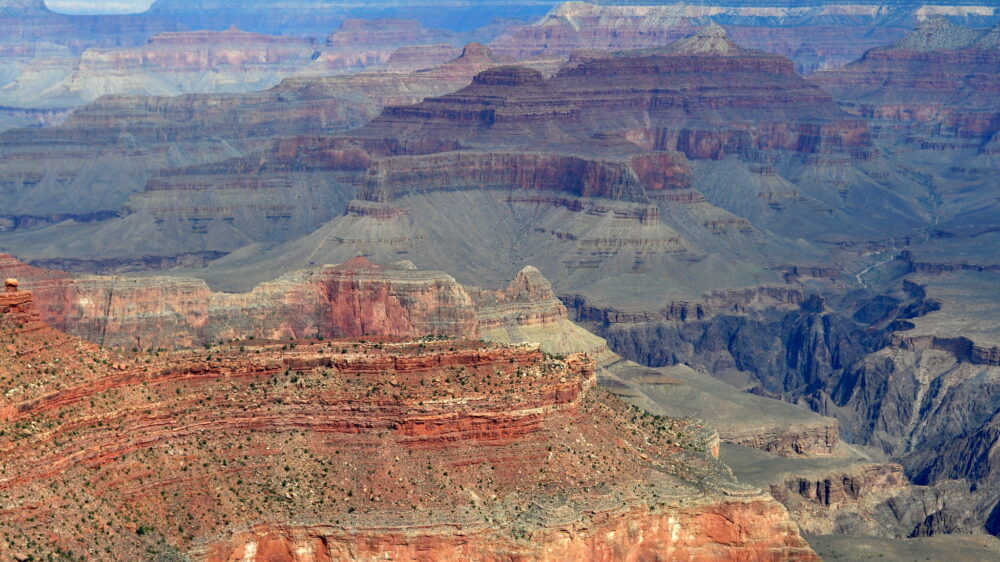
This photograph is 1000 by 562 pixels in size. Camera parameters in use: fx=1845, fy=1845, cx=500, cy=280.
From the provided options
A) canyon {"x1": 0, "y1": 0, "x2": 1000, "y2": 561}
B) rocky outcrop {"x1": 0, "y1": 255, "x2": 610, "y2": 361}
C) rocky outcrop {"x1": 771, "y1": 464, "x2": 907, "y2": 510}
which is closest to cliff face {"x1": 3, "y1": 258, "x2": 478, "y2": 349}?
rocky outcrop {"x1": 0, "y1": 255, "x2": 610, "y2": 361}

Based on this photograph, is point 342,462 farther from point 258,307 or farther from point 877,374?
point 877,374

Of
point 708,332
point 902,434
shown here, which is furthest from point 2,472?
point 708,332

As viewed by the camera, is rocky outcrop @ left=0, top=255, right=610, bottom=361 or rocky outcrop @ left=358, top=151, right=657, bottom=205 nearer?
rocky outcrop @ left=0, top=255, right=610, bottom=361

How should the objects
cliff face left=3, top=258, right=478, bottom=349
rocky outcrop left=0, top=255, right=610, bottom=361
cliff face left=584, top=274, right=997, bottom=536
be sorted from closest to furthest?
1. cliff face left=3, top=258, right=478, bottom=349
2. rocky outcrop left=0, top=255, right=610, bottom=361
3. cliff face left=584, top=274, right=997, bottom=536

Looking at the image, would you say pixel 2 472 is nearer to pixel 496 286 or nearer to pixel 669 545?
pixel 669 545

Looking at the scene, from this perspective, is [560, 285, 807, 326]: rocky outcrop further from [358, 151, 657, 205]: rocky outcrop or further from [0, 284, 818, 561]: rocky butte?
[0, 284, 818, 561]: rocky butte

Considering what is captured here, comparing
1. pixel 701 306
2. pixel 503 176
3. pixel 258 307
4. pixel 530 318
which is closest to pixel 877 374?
pixel 701 306

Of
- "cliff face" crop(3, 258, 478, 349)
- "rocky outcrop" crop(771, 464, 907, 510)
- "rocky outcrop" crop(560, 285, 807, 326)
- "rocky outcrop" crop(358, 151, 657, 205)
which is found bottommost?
"rocky outcrop" crop(771, 464, 907, 510)

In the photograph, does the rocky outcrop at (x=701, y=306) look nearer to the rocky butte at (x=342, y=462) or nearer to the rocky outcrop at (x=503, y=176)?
the rocky outcrop at (x=503, y=176)
